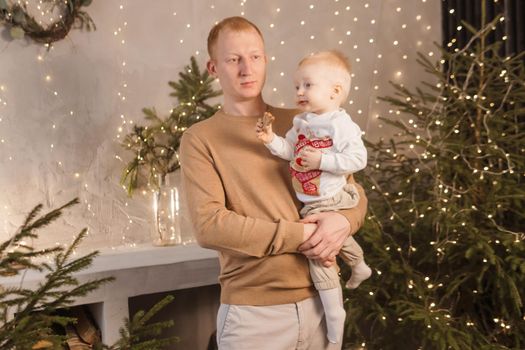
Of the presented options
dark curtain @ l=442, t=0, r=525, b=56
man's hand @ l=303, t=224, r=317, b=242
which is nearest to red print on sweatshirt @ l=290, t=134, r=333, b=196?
man's hand @ l=303, t=224, r=317, b=242

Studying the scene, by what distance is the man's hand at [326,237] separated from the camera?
184cm

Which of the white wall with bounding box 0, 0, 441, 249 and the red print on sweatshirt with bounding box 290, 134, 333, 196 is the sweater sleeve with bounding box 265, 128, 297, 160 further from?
the white wall with bounding box 0, 0, 441, 249

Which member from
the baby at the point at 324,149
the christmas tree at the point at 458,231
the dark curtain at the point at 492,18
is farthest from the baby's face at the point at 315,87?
the dark curtain at the point at 492,18

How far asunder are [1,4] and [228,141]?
1617mm

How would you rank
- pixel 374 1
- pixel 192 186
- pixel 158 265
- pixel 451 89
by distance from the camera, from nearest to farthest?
pixel 192 186 < pixel 158 265 < pixel 451 89 < pixel 374 1

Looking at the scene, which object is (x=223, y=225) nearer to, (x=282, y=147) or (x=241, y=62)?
(x=282, y=147)

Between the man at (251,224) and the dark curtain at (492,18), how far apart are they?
2007mm

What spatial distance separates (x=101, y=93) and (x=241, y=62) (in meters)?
1.55

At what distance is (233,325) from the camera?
74.5 inches

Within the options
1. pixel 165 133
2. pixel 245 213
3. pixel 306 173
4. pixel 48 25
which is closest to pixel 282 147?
pixel 306 173

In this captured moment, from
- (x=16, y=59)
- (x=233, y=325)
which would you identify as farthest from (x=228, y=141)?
(x=16, y=59)

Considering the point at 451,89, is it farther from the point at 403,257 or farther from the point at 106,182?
the point at 106,182

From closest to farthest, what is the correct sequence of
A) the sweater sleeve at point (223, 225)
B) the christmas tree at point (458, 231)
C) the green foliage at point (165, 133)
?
the sweater sleeve at point (223, 225) → the christmas tree at point (458, 231) → the green foliage at point (165, 133)

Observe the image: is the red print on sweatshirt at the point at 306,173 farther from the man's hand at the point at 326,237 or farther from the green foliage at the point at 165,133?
the green foliage at the point at 165,133
